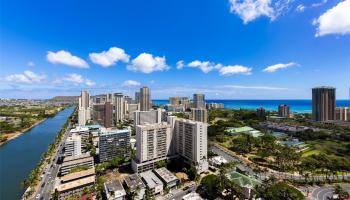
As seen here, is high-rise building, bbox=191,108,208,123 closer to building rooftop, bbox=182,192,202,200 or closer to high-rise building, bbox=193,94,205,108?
high-rise building, bbox=193,94,205,108

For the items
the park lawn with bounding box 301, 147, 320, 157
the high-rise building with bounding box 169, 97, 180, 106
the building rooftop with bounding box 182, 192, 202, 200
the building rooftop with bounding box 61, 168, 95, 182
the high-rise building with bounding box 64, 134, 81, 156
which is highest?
the high-rise building with bounding box 169, 97, 180, 106

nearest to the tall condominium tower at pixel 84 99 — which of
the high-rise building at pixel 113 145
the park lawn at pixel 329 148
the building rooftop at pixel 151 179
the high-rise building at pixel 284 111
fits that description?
the high-rise building at pixel 113 145

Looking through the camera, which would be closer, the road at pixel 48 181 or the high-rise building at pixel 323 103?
the road at pixel 48 181

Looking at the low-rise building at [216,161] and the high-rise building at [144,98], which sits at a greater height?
the high-rise building at [144,98]

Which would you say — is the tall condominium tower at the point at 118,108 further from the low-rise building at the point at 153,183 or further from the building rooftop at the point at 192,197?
the building rooftop at the point at 192,197

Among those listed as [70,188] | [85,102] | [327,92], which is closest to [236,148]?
[70,188]

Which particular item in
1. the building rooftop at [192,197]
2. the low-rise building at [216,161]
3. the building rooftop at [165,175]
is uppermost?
the building rooftop at [165,175]

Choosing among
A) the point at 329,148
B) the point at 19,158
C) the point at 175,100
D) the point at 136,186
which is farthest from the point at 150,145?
the point at 175,100

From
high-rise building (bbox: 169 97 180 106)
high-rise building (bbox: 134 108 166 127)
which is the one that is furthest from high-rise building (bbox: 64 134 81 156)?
high-rise building (bbox: 169 97 180 106)
